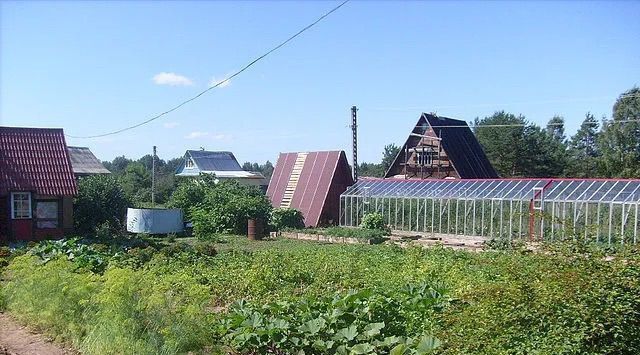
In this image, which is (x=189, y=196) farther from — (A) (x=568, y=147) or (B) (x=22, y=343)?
(A) (x=568, y=147)

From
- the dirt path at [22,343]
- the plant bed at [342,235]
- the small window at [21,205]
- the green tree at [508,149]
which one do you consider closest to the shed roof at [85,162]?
the small window at [21,205]

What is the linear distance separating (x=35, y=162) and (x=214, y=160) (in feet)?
98.4

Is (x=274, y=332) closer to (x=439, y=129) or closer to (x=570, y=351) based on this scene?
(x=570, y=351)

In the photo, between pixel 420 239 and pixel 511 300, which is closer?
pixel 511 300

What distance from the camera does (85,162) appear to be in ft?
137

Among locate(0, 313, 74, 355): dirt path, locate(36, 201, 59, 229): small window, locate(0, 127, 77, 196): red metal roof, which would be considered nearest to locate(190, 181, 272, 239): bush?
locate(36, 201, 59, 229): small window

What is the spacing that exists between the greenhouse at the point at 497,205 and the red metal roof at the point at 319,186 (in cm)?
71

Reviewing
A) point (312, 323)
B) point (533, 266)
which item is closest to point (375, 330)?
point (312, 323)

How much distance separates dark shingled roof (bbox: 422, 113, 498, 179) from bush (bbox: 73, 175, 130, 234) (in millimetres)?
22869

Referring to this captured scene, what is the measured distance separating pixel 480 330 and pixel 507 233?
1735 cm

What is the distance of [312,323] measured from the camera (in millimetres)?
6293

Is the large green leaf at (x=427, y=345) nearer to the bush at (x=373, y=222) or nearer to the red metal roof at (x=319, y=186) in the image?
the bush at (x=373, y=222)

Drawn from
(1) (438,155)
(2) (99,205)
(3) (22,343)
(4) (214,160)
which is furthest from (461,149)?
(3) (22,343)

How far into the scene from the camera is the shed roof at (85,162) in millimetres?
40481
